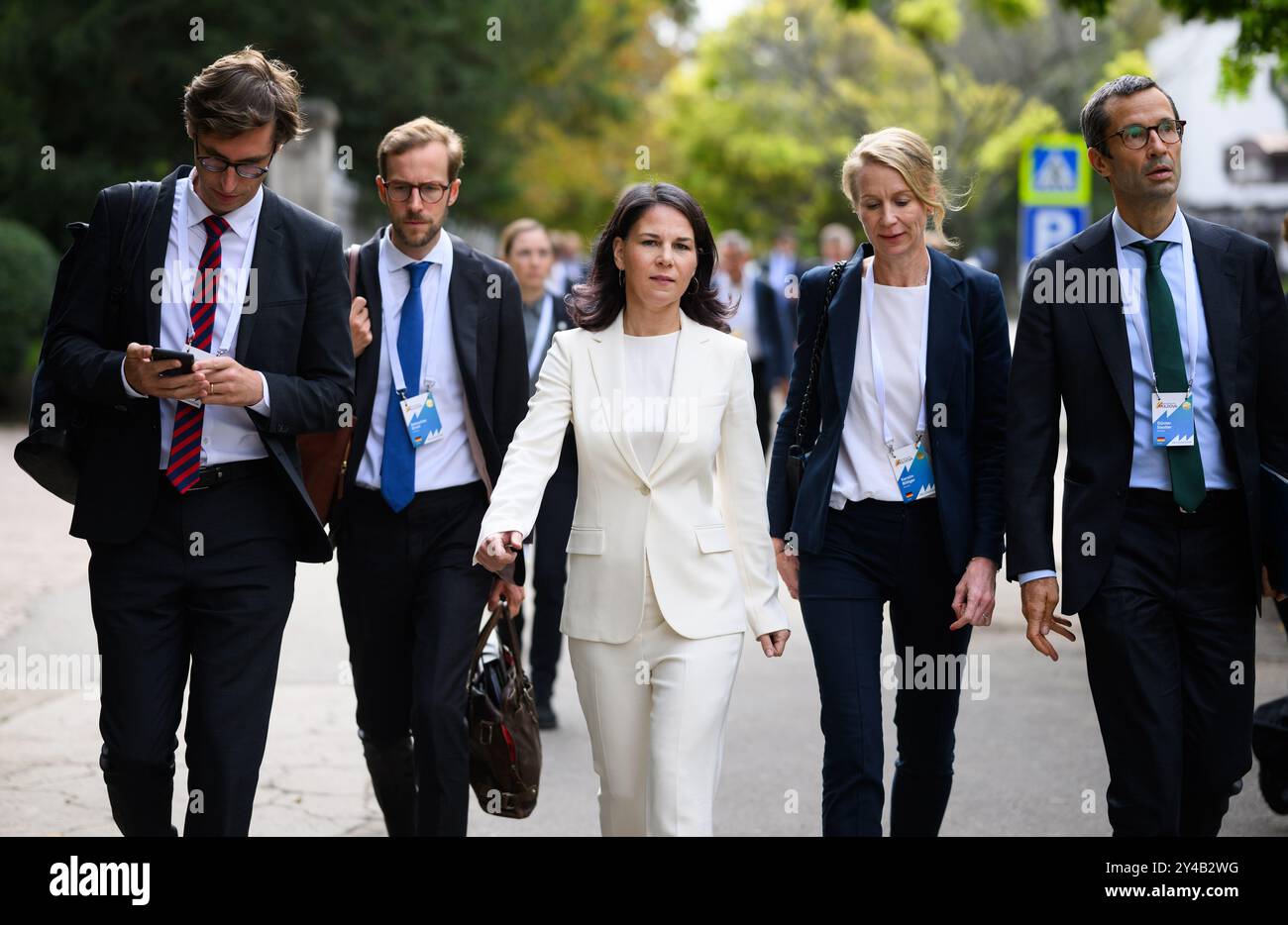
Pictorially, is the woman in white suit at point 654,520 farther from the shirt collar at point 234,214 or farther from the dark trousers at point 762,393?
the dark trousers at point 762,393

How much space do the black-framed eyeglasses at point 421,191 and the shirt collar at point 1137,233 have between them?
207cm

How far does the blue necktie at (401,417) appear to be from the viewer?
4988 millimetres

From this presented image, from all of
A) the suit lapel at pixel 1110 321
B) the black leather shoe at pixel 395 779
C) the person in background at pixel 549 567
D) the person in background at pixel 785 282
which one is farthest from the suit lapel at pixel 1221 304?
the person in background at pixel 785 282

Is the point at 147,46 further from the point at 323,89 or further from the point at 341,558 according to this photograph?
the point at 341,558

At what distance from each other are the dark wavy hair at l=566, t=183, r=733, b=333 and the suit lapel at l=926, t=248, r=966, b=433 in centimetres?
60

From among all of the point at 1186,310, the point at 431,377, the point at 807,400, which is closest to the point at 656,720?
the point at 807,400

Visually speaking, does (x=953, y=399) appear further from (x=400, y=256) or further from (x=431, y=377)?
(x=400, y=256)

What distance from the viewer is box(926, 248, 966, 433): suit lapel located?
4648 mm

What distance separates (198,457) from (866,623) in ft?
6.23

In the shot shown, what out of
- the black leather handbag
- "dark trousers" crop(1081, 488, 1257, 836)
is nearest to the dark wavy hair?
the black leather handbag

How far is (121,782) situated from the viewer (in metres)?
4.18
